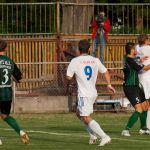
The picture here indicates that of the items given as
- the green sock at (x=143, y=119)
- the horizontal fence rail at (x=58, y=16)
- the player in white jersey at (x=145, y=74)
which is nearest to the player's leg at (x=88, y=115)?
the green sock at (x=143, y=119)

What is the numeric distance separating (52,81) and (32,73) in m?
0.74

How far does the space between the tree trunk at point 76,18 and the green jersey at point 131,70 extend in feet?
39.8

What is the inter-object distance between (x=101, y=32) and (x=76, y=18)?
257cm

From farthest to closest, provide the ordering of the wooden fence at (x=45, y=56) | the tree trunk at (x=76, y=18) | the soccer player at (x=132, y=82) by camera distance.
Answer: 1. the tree trunk at (x=76, y=18)
2. the wooden fence at (x=45, y=56)
3. the soccer player at (x=132, y=82)

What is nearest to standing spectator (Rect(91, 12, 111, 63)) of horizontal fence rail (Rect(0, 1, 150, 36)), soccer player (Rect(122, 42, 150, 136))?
horizontal fence rail (Rect(0, 1, 150, 36))

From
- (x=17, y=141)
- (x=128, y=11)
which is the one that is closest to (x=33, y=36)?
(x=128, y=11)

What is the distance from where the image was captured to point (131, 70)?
20641mm

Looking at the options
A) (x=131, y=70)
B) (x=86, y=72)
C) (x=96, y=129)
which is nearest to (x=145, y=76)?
(x=131, y=70)

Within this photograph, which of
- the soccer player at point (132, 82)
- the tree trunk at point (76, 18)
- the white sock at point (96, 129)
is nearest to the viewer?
the white sock at point (96, 129)

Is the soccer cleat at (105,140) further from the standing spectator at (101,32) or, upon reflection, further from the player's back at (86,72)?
the standing spectator at (101,32)

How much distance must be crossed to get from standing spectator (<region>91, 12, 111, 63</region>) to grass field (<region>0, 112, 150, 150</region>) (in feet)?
10.2

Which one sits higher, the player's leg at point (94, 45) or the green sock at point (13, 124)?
the player's leg at point (94, 45)

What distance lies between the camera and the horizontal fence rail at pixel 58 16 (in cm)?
3139

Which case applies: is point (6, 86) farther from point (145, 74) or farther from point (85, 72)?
point (145, 74)
